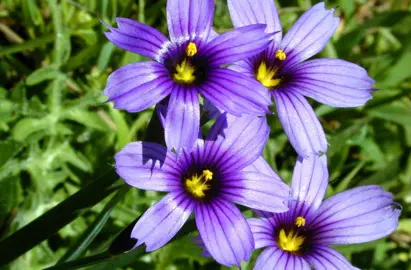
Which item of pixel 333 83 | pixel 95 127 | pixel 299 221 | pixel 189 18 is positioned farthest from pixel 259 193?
pixel 95 127

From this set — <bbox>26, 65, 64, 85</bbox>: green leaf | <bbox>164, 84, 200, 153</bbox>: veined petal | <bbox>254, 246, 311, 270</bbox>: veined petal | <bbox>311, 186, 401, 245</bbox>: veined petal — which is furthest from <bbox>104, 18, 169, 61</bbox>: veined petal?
<bbox>26, 65, 64, 85</bbox>: green leaf

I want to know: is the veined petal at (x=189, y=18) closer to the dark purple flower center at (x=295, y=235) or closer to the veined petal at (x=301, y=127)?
the veined petal at (x=301, y=127)

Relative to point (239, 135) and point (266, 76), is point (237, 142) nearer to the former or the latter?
point (239, 135)

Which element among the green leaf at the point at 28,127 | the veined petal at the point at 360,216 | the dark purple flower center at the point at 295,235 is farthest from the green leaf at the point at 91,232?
the green leaf at the point at 28,127

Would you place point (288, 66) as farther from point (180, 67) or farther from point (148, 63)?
point (148, 63)

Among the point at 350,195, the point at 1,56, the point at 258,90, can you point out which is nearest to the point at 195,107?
the point at 258,90

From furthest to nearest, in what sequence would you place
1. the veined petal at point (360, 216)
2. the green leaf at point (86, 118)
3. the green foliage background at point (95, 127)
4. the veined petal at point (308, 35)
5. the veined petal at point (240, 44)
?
the green leaf at point (86, 118), the green foliage background at point (95, 127), the veined petal at point (308, 35), the veined petal at point (360, 216), the veined petal at point (240, 44)
